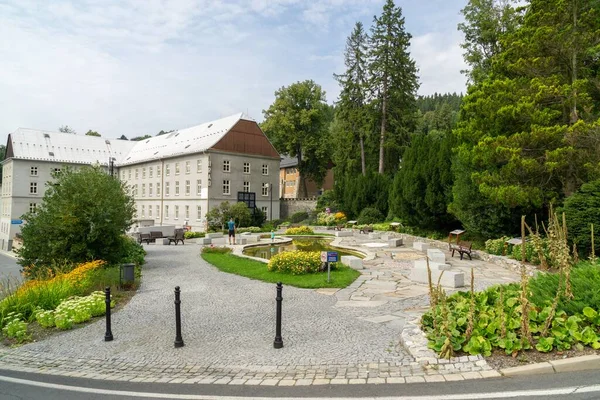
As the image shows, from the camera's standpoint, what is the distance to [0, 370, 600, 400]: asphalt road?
4.73m

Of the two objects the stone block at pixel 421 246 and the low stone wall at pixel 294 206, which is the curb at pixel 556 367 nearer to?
the stone block at pixel 421 246

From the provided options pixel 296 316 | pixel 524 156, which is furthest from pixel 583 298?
pixel 524 156

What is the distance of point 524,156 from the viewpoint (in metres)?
15.1

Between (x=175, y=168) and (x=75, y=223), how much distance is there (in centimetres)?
3304

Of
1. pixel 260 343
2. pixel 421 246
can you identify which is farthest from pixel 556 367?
pixel 421 246

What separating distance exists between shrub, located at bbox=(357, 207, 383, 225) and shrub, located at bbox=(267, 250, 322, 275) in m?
20.6

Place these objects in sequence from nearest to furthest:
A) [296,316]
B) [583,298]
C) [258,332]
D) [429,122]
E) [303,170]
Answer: [583,298] < [258,332] < [296,316] < [303,170] < [429,122]

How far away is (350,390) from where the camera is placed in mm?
5043

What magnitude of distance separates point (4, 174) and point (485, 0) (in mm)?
62863

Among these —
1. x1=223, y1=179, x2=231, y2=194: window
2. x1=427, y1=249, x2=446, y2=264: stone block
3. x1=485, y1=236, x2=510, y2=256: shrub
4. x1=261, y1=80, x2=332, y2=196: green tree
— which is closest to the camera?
x1=427, y1=249, x2=446, y2=264: stone block

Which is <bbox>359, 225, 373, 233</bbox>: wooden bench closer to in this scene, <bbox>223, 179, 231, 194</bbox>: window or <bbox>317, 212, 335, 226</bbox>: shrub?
<bbox>317, 212, 335, 226</bbox>: shrub

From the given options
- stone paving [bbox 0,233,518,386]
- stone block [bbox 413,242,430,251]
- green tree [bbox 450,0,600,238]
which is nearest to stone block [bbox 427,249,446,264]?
stone paving [bbox 0,233,518,386]

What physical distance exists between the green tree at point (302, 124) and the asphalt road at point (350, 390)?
146 ft

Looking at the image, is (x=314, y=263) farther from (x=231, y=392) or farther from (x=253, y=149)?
(x=253, y=149)
